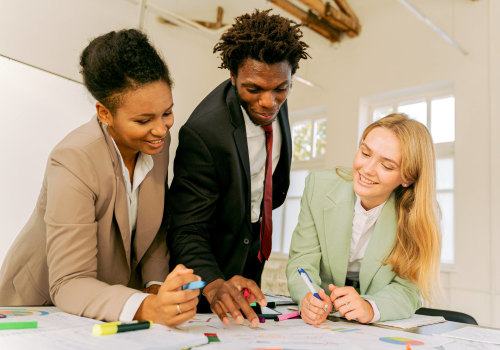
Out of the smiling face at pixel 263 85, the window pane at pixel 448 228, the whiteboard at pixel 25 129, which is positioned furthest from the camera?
the window pane at pixel 448 228

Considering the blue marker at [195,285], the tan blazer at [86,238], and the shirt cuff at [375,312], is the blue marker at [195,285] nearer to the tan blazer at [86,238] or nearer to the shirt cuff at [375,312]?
the tan blazer at [86,238]

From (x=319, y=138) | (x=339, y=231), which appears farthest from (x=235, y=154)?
(x=319, y=138)

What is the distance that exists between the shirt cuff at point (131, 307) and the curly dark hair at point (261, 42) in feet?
2.86

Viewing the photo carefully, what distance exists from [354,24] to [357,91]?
35.7 inches

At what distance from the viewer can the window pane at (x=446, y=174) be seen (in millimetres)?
4732

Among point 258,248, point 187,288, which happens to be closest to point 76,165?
point 187,288

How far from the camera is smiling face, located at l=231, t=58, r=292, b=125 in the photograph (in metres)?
1.40

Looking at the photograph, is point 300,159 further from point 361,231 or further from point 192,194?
point 192,194

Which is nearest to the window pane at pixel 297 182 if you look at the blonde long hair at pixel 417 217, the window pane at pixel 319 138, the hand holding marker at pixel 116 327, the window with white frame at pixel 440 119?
the window pane at pixel 319 138

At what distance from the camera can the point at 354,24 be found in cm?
552

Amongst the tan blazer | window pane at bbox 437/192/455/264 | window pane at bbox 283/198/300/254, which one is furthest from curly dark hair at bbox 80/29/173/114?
window pane at bbox 283/198/300/254

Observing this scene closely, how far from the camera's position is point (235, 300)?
41.6 inches

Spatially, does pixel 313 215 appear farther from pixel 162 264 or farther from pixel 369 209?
pixel 162 264

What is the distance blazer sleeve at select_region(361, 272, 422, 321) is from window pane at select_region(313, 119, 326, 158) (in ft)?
15.3
